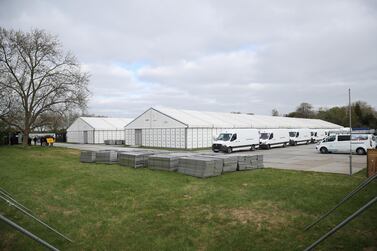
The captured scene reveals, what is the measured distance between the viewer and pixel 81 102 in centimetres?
3550

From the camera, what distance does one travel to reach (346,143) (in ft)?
82.6

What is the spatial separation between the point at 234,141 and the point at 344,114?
218ft

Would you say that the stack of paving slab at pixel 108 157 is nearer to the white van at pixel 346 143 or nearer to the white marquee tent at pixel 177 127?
the white marquee tent at pixel 177 127

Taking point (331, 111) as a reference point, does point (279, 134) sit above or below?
below

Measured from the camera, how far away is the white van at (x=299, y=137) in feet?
129

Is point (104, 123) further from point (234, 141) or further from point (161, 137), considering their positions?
point (234, 141)

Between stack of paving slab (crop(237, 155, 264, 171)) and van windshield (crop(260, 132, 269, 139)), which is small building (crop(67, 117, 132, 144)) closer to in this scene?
van windshield (crop(260, 132, 269, 139))

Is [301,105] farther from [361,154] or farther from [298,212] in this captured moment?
[298,212]

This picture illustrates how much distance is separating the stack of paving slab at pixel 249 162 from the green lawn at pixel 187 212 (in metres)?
2.14

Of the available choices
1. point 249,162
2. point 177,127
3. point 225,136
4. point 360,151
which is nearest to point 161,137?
point 177,127

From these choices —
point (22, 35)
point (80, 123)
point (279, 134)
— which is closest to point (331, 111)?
point (279, 134)

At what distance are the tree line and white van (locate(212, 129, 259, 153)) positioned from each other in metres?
46.1

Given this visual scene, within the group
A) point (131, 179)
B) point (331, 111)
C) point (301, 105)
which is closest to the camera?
point (131, 179)

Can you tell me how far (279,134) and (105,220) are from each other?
32021mm
